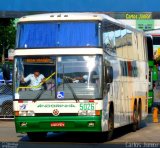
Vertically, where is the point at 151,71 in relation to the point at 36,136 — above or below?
above

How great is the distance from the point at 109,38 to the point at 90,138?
3075 millimetres

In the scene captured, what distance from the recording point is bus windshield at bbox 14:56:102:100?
16.3 metres

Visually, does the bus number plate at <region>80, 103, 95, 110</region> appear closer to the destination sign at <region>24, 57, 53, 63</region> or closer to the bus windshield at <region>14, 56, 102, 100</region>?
the bus windshield at <region>14, 56, 102, 100</region>

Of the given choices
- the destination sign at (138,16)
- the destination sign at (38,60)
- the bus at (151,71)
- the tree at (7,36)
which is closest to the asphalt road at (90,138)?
the destination sign at (38,60)

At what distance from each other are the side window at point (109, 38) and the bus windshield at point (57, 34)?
1.51 ft

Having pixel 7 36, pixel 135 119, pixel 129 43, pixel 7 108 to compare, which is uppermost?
pixel 7 36

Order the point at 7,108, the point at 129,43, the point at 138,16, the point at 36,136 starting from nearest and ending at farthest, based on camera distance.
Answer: the point at 36,136, the point at 129,43, the point at 7,108, the point at 138,16

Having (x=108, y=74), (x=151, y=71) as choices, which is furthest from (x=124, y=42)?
(x=151, y=71)

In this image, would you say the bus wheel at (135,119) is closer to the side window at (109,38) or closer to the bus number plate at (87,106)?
the side window at (109,38)

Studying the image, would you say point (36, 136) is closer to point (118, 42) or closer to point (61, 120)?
point (61, 120)

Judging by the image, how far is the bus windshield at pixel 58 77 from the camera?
643 inches

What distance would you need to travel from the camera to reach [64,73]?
647 inches

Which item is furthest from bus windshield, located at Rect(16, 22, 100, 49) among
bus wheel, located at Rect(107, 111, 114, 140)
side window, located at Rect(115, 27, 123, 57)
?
bus wheel, located at Rect(107, 111, 114, 140)

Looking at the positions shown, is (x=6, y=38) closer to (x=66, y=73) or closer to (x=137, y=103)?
(x=137, y=103)
